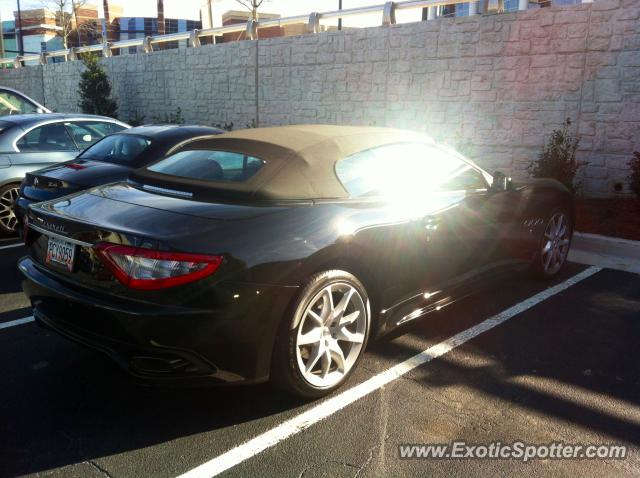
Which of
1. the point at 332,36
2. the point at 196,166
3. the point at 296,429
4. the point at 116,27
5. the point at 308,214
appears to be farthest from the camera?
the point at 116,27

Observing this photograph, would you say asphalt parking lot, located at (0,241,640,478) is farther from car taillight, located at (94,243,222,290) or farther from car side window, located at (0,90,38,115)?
car side window, located at (0,90,38,115)

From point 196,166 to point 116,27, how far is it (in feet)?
234

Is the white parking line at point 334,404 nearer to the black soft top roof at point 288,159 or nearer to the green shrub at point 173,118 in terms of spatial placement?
the black soft top roof at point 288,159

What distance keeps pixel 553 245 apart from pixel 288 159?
314cm

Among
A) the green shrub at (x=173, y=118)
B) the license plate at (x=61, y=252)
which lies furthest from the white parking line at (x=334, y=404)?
the green shrub at (x=173, y=118)

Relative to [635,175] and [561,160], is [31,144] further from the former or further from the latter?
[635,175]

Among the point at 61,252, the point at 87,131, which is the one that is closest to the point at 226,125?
the point at 87,131

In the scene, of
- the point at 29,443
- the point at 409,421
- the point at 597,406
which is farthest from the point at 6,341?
the point at 597,406

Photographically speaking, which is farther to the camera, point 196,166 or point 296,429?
point 196,166

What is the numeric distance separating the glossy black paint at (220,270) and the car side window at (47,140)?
4013 mm

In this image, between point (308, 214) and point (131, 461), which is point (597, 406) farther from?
point (131, 461)

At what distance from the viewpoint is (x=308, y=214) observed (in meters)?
3.24

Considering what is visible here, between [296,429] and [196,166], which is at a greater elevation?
[196,166]

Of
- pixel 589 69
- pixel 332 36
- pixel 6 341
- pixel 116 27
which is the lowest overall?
pixel 6 341
